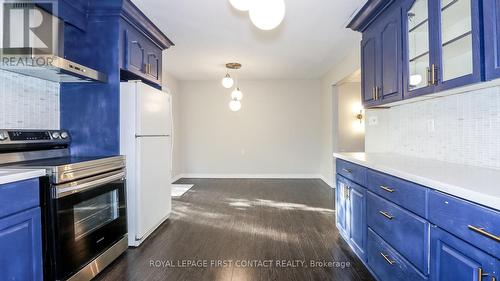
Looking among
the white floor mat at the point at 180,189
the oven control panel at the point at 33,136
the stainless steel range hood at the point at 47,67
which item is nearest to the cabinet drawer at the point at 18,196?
the oven control panel at the point at 33,136

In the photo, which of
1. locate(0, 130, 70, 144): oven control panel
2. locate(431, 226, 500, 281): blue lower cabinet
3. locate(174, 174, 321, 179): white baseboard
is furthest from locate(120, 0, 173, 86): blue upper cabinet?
locate(174, 174, 321, 179): white baseboard

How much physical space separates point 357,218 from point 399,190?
31.1 inches

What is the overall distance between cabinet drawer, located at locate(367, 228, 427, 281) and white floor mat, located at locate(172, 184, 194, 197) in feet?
11.6

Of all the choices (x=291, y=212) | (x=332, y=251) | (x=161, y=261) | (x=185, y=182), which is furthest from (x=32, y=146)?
(x=185, y=182)

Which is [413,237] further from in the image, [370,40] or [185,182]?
[185,182]

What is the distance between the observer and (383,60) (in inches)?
96.7

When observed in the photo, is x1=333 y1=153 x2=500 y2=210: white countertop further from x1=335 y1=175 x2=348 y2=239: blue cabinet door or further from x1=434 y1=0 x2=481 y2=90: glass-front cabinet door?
x1=335 y1=175 x2=348 y2=239: blue cabinet door

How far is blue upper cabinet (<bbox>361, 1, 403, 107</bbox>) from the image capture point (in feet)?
7.32

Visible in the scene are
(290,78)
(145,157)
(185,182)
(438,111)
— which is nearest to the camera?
(438,111)

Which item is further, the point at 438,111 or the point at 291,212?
the point at 291,212

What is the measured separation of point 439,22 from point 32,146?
3076mm

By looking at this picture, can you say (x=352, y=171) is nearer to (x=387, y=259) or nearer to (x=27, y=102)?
(x=387, y=259)

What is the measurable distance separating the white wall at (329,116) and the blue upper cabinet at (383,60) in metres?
1.60

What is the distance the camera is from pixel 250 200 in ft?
14.9
